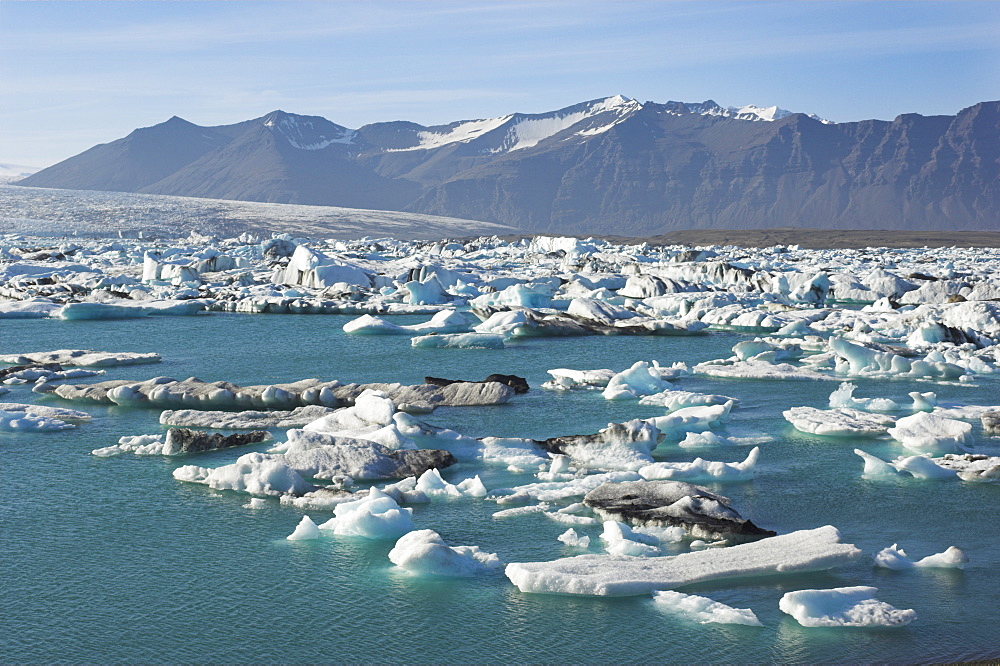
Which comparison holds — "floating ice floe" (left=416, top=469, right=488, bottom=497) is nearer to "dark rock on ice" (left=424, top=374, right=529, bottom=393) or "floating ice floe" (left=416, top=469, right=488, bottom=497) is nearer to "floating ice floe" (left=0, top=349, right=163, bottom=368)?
"dark rock on ice" (left=424, top=374, right=529, bottom=393)

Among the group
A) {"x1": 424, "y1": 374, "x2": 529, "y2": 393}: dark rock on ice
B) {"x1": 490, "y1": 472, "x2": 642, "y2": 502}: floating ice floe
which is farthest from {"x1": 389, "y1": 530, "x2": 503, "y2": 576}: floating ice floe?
{"x1": 424, "y1": 374, "x2": 529, "y2": 393}: dark rock on ice

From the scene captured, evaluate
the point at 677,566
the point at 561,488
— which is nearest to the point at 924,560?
the point at 677,566

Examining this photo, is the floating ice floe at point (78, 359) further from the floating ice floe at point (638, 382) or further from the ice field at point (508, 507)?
the floating ice floe at point (638, 382)

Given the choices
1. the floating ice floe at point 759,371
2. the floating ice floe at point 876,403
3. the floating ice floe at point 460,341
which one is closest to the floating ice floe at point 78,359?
the floating ice floe at point 460,341

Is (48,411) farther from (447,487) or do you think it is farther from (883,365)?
(883,365)

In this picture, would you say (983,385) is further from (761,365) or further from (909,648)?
(909,648)

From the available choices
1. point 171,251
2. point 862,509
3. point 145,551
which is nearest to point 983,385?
point 862,509
